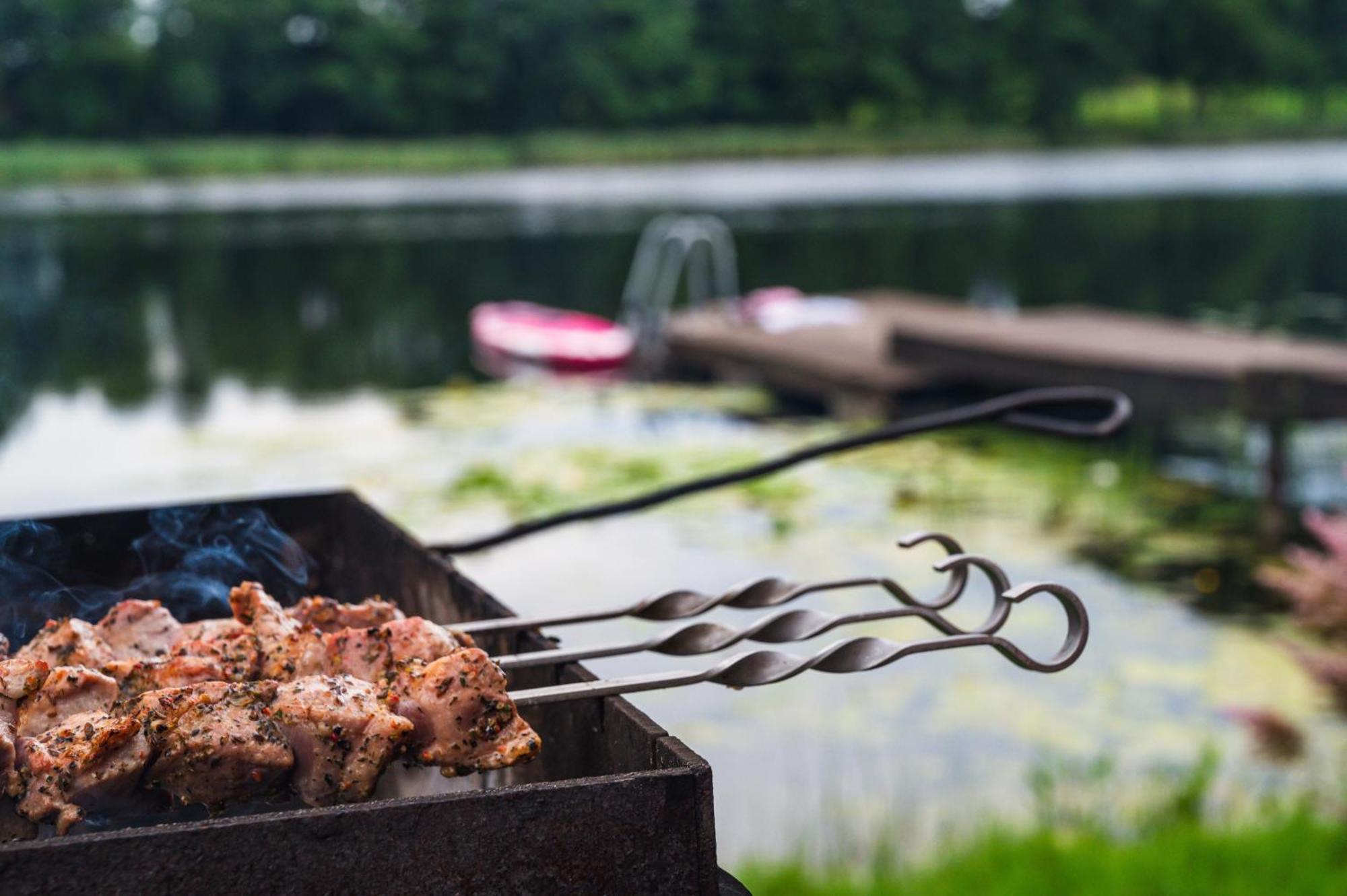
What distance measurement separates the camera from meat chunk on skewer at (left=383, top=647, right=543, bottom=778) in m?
1.40

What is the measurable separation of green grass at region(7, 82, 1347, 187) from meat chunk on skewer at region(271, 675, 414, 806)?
37036 mm

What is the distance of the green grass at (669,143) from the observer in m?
42.5

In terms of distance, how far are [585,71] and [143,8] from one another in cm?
1746

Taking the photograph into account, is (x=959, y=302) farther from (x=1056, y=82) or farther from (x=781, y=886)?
(x=1056, y=82)

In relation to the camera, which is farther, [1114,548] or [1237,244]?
[1237,244]

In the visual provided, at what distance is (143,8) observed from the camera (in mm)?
35469

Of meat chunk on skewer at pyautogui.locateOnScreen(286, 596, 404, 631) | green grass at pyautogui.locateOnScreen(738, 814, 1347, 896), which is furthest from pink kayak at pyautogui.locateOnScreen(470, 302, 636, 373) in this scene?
meat chunk on skewer at pyautogui.locateOnScreen(286, 596, 404, 631)

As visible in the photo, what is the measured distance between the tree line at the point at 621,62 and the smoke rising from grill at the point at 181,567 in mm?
29983

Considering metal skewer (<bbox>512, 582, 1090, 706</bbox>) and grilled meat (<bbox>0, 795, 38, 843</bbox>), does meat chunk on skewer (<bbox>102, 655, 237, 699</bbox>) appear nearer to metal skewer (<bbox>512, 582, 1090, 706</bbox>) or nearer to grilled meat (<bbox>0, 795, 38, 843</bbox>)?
grilled meat (<bbox>0, 795, 38, 843</bbox>)

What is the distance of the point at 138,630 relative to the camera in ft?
5.69

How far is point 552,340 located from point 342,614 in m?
13.6

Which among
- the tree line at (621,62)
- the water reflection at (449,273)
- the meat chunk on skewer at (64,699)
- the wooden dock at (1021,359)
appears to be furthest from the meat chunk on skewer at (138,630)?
the tree line at (621,62)

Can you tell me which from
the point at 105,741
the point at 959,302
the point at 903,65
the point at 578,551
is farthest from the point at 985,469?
the point at 903,65

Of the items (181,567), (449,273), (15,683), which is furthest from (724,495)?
(449,273)
